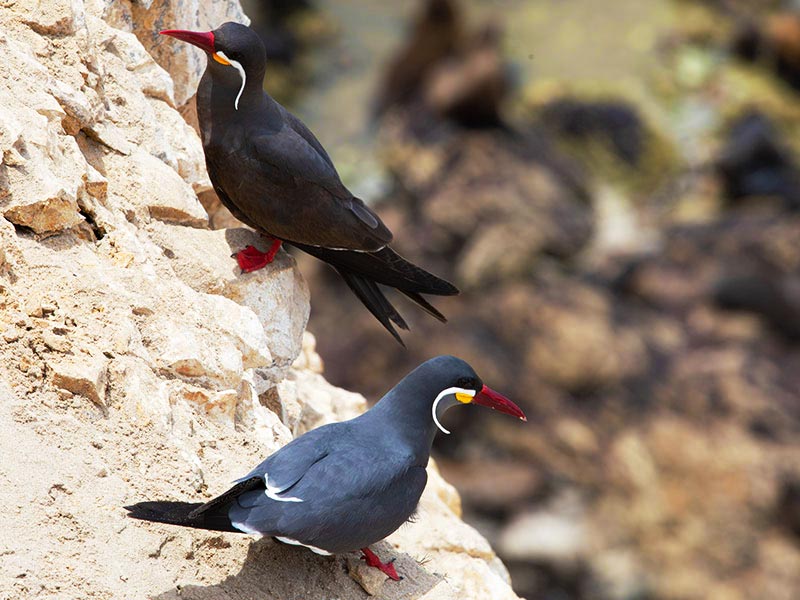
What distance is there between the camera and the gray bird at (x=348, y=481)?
3914mm

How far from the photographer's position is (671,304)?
15078 millimetres

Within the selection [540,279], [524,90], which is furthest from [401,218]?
[524,90]

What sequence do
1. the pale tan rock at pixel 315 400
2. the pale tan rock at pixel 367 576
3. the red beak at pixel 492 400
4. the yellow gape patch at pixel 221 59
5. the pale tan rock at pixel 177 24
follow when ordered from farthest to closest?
the pale tan rock at pixel 315 400 → the pale tan rock at pixel 177 24 → the yellow gape patch at pixel 221 59 → the red beak at pixel 492 400 → the pale tan rock at pixel 367 576

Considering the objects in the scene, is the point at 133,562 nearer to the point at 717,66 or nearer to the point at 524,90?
the point at 524,90

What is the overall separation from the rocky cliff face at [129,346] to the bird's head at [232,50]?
58 centimetres

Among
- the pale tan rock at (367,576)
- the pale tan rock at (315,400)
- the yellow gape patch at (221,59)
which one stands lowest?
the pale tan rock at (315,400)

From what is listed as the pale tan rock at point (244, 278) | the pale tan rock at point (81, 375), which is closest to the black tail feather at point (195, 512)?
the pale tan rock at point (81, 375)

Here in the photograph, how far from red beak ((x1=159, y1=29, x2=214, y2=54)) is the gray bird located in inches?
71.9

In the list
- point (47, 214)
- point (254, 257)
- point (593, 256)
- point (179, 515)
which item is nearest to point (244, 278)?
point (254, 257)

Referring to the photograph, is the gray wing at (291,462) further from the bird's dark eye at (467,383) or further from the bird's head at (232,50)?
the bird's head at (232,50)

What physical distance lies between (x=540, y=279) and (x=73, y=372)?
11.6 metres

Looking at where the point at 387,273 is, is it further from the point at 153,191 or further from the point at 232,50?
the point at 232,50

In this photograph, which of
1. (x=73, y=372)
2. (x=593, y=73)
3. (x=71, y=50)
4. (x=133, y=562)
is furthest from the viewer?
(x=593, y=73)

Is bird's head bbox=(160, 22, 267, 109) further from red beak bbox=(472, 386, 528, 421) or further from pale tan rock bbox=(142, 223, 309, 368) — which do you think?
red beak bbox=(472, 386, 528, 421)
